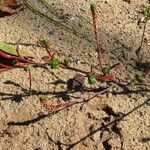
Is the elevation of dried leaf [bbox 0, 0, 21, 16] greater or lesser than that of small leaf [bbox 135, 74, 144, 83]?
greater

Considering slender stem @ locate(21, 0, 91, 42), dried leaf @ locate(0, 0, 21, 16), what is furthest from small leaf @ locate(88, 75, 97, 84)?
dried leaf @ locate(0, 0, 21, 16)

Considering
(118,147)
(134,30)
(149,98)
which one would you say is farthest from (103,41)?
(118,147)

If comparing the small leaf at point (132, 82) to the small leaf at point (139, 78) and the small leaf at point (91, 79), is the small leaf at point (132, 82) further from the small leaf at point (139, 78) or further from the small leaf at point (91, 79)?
the small leaf at point (91, 79)

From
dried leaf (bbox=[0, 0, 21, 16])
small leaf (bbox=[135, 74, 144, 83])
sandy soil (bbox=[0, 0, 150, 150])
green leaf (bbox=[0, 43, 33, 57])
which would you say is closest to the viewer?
sandy soil (bbox=[0, 0, 150, 150])

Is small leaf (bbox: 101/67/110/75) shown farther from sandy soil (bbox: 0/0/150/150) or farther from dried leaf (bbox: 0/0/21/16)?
dried leaf (bbox: 0/0/21/16)

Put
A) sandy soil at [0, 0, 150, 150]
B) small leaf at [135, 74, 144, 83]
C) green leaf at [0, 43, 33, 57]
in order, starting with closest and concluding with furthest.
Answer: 1. sandy soil at [0, 0, 150, 150]
2. small leaf at [135, 74, 144, 83]
3. green leaf at [0, 43, 33, 57]

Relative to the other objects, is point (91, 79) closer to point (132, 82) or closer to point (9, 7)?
point (132, 82)

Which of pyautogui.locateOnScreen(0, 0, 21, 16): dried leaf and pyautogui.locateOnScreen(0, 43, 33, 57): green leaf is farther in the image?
pyautogui.locateOnScreen(0, 0, 21, 16): dried leaf

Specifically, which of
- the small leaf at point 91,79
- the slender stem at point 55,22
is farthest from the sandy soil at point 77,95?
the small leaf at point 91,79

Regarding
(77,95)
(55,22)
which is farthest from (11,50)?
(77,95)
